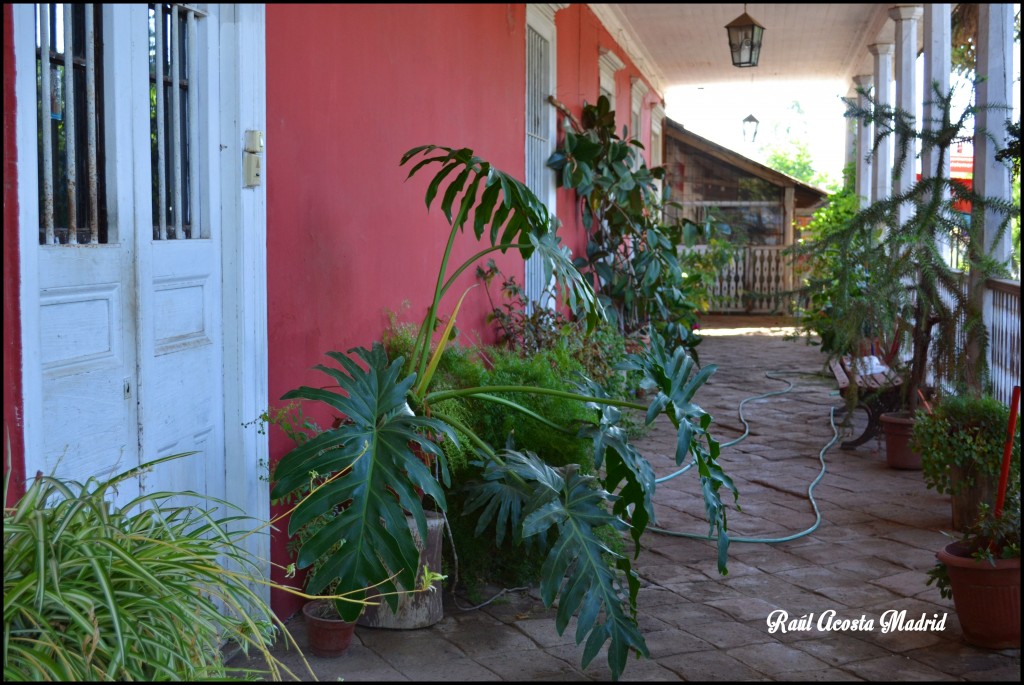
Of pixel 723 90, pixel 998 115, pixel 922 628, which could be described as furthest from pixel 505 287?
pixel 723 90

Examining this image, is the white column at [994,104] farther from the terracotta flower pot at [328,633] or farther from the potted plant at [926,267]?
the terracotta flower pot at [328,633]

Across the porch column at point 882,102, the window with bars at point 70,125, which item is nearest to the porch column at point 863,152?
the porch column at point 882,102

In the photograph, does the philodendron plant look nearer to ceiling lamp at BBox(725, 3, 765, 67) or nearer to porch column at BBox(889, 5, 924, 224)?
ceiling lamp at BBox(725, 3, 765, 67)

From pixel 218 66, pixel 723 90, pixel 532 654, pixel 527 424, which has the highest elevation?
pixel 723 90

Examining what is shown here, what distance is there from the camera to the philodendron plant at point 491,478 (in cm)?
276

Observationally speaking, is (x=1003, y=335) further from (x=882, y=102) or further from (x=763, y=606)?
(x=882, y=102)

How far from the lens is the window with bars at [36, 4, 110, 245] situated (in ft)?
8.64

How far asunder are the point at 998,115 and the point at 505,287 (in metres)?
3.06

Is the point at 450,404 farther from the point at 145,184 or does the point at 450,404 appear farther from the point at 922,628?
the point at 922,628

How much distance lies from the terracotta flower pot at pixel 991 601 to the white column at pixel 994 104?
2.74 meters

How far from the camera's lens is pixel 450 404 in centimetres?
390

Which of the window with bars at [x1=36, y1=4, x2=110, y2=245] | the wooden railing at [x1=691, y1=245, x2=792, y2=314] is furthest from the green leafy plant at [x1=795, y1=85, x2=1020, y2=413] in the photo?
the wooden railing at [x1=691, y1=245, x2=792, y2=314]

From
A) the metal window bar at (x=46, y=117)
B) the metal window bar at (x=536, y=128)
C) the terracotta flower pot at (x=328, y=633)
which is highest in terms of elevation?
the metal window bar at (x=536, y=128)

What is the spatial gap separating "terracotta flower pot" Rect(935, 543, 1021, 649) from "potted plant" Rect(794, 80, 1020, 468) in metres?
2.18
